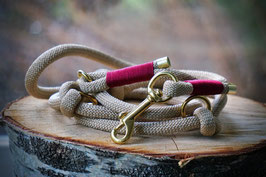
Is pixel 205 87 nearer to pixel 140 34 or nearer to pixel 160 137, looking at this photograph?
pixel 160 137

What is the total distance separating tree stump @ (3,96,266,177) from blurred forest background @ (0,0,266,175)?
883mm

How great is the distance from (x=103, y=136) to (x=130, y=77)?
0.50ft

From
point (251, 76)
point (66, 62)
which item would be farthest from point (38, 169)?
point (251, 76)

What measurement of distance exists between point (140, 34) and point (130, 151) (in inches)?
44.9

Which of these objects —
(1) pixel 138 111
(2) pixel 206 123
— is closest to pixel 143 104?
(1) pixel 138 111

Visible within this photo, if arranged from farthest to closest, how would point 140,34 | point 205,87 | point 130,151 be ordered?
point 140,34, point 205,87, point 130,151

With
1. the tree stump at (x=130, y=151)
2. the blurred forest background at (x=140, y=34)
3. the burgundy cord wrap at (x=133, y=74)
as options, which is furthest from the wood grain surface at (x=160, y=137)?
the blurred forest background at (x=140, y=34)

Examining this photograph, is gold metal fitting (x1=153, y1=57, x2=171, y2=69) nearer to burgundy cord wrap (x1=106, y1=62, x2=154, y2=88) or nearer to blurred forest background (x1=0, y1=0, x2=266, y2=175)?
burgundy cord wrap (x1=106, y1=62, x2=154, y2=88)

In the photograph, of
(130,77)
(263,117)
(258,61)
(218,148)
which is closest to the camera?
(218,148)

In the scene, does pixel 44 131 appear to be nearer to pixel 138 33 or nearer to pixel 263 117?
pixel 263 117

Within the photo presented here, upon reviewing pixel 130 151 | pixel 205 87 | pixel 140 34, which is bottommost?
pixel 130 151

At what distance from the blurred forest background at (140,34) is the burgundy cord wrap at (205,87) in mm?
989

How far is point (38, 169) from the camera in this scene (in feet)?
2.14

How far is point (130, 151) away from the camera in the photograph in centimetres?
55
